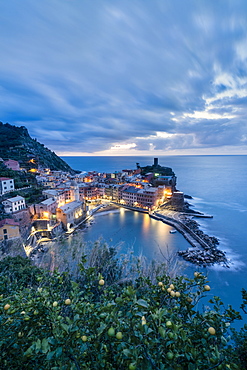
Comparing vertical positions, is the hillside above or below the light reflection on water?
above

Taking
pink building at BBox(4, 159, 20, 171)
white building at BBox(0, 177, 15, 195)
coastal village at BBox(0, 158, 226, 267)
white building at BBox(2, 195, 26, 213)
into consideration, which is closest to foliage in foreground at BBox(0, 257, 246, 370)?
coastal village at BBox(0, 158, 226, 267)

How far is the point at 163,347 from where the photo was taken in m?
1.21

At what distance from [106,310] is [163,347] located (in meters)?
0.49

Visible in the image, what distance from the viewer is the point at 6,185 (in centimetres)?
2175

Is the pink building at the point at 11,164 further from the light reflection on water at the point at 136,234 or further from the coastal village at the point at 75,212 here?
the light reflection on water at the point at 136,234

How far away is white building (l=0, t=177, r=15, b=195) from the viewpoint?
69.8 feet

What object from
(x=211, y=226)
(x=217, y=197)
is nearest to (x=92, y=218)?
(x=211, y=226)

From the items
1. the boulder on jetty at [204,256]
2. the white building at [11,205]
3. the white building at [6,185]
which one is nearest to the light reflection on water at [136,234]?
the boulder on jetty at [204,256]

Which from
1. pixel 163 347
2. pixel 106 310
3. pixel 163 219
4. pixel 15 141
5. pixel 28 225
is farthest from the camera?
pixel 15 141

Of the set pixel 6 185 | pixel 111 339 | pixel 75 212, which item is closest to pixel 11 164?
pixel 6 185

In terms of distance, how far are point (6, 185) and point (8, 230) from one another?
1030cm

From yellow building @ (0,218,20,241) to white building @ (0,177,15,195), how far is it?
30.0 ft

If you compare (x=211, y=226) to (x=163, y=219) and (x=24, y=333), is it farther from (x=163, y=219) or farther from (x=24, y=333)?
(x=24, y=333)

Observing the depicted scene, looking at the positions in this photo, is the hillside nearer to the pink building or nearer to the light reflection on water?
the pink building
